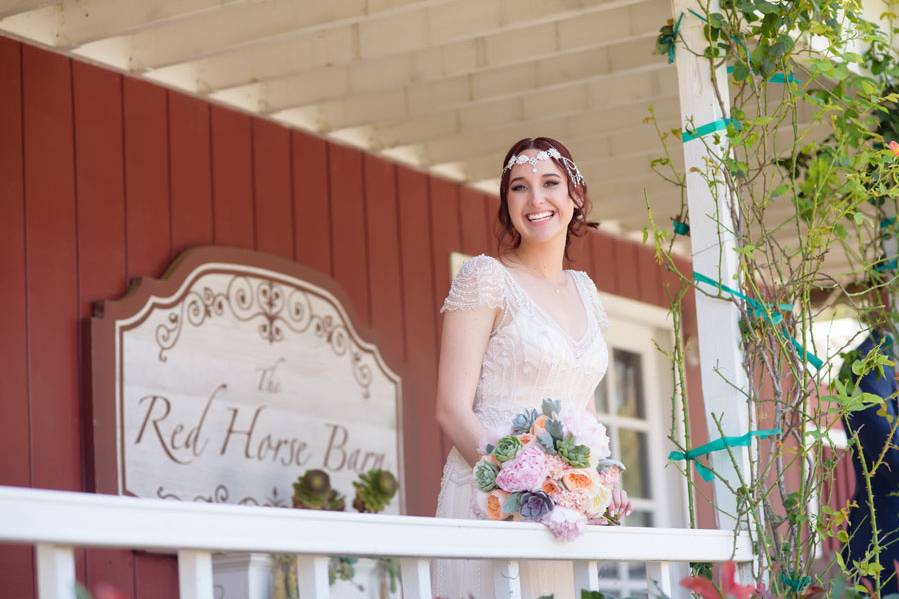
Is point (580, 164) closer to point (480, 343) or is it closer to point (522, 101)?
point (522, 101)

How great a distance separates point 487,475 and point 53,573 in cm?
98

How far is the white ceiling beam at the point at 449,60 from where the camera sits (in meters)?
4.02

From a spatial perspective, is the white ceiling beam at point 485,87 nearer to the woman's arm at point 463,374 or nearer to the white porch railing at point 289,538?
the woman's arm at point 463,374

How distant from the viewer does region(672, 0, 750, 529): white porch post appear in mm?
3064

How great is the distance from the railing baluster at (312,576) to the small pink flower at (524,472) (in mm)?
508

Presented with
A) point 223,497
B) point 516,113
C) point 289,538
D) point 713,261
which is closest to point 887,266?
point 713,261

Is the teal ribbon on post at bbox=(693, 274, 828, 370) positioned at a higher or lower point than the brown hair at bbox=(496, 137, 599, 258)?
lower

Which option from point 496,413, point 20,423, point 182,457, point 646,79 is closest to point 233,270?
point 182,457

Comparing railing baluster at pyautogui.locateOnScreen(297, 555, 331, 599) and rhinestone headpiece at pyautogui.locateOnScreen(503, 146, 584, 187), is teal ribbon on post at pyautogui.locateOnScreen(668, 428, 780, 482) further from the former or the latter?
railing baluster at pyautogui.locateOnScreen(297, 555, 331, 599)

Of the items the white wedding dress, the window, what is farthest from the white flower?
the window

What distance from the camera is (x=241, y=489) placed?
4367 millimetres

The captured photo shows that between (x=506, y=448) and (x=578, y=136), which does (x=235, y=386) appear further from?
(x=506, y=448)

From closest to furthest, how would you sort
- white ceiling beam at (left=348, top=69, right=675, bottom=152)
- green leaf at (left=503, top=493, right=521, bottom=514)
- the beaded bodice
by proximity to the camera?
green leaf at (left=503, top=493, right=521, bottom=514), the beaded bodice, white ceiling beam at (left=348, top=69, right=675, bottom=152)

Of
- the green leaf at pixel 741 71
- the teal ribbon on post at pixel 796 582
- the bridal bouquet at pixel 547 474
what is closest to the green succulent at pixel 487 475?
the bridal bouquet at pixel 547 474
